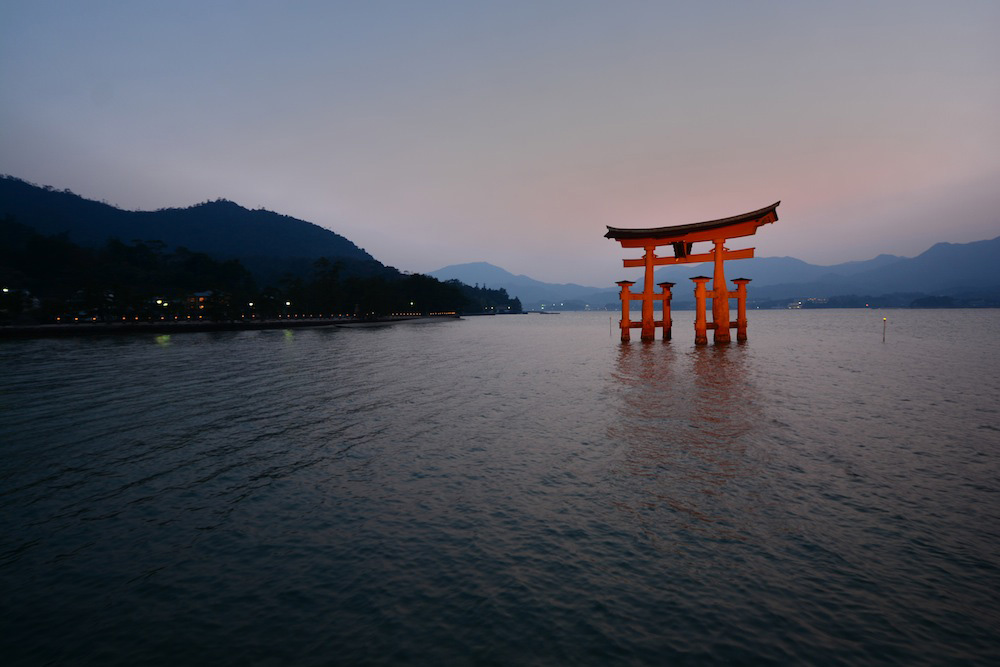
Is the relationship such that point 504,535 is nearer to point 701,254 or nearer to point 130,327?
point 701,254

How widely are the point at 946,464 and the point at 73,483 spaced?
1989 centimetres

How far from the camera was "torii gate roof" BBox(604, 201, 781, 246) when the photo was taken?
1353 inches

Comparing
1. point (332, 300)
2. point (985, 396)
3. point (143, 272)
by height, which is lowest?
point (985, 396)

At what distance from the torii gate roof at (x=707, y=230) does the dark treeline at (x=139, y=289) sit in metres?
85.7

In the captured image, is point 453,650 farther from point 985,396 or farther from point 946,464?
point 985,396

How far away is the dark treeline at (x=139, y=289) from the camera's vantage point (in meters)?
78.8

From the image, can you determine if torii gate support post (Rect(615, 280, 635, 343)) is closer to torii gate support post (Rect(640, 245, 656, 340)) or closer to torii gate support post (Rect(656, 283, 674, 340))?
torii gate support post (Rect(640, 245, 656, 340))

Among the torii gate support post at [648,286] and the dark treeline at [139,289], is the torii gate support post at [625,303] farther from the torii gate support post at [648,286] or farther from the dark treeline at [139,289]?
the dark treeline at [139,289]

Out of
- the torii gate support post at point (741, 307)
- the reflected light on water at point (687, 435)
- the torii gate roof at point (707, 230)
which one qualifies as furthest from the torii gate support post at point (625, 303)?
the reflected light on water at point (687, 435)

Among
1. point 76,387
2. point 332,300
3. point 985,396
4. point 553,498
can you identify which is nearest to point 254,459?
point 553,498

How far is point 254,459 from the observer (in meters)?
11.5

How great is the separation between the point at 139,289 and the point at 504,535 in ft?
433

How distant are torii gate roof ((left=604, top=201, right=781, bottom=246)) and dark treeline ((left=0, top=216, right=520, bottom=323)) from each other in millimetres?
85743

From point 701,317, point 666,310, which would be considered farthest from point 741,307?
point 666,310
